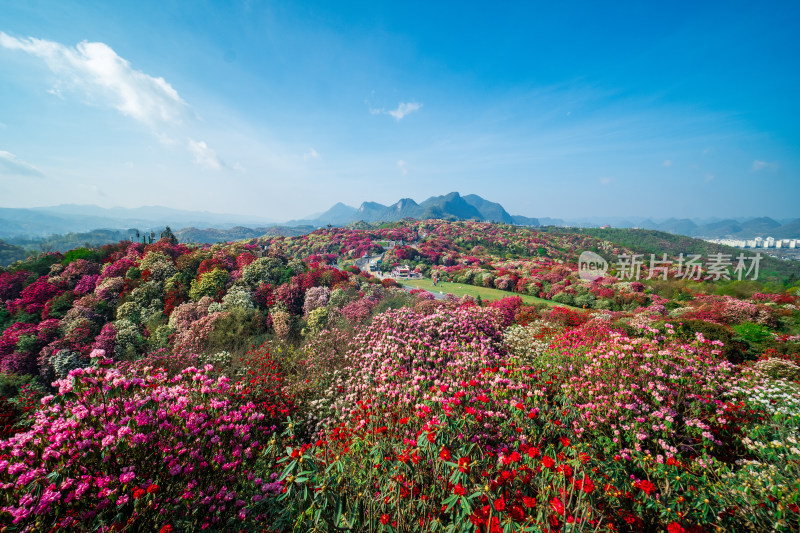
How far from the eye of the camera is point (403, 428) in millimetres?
3662

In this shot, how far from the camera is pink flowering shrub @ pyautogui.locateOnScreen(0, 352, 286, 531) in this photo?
2119 millimetres

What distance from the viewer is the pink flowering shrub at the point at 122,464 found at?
2119 millimetres

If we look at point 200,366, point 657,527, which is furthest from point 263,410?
point 657,527

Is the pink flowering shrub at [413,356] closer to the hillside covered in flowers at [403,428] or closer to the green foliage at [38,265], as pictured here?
the hillside covered in flowers at [403,428]

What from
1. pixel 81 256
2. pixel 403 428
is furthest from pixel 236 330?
pixel 81 256

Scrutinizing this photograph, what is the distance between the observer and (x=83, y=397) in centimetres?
288

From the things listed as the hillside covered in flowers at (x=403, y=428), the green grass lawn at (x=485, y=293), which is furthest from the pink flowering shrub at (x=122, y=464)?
the green grass lawn at (x=485, y=293)

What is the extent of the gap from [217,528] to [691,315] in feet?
55.7

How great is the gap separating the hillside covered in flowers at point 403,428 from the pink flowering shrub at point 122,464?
0.06 feet

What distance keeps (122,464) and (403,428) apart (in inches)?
110

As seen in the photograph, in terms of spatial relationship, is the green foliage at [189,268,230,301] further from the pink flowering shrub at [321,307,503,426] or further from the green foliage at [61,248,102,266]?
the pink flowering shrub at [321,307,503,426]

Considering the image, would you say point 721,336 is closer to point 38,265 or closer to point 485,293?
point 485,293

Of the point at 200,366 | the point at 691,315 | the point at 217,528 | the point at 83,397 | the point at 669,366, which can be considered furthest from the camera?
Result: the point at 691,315

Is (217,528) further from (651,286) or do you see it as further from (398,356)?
(651,286)
